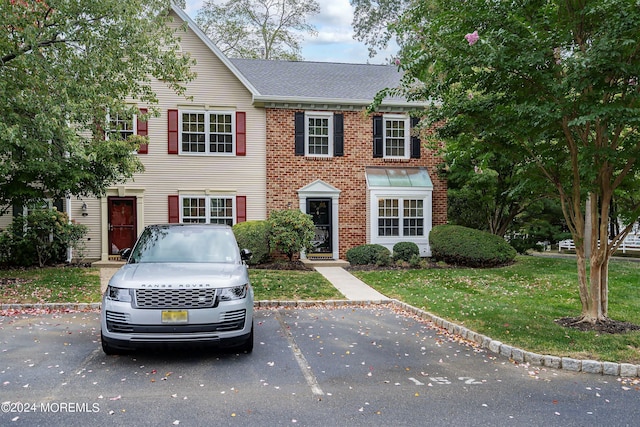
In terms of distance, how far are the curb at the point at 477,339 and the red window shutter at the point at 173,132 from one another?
787 centimetres

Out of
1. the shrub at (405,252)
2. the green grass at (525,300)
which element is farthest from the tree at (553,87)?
the shrub at (405,252)

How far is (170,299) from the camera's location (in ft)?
18.3

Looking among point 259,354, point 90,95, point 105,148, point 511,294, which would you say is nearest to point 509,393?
point 259,354

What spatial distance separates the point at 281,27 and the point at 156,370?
96.0ft

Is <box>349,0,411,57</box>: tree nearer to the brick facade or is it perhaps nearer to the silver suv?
the brick facade

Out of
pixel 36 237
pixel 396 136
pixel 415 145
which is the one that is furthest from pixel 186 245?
pixel 415 145

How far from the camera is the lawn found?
662cm

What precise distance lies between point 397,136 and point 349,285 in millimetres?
7463

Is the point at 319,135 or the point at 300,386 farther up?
the point at 319,135

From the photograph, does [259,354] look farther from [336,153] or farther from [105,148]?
[336,153]

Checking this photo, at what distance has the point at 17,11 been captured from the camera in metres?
9.89

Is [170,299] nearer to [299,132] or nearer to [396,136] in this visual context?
[299,132]

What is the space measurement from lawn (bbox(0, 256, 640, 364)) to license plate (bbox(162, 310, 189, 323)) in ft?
13.9

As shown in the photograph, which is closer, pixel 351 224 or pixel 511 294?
pixel 511 294
